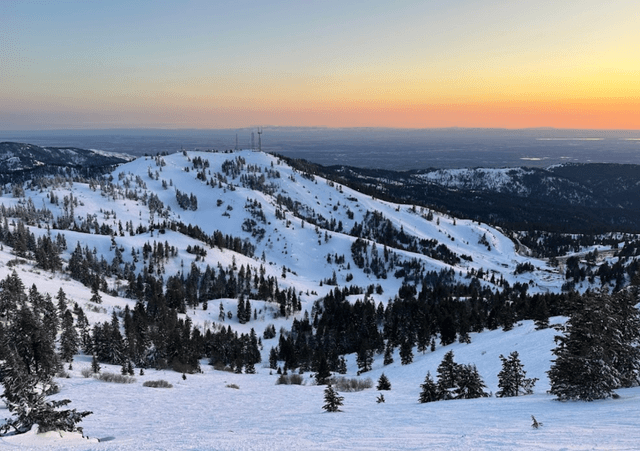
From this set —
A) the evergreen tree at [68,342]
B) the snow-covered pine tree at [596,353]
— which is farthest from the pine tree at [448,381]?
the evergreen tree at [68,342]

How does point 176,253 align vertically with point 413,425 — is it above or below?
below

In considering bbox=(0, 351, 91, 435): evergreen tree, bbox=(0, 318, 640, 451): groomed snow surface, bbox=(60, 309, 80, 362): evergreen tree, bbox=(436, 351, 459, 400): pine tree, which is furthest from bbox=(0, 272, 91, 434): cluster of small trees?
bbox=(436, 351, 459, 400): pine tree

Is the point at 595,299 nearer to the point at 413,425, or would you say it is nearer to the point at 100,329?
the point at 413,425

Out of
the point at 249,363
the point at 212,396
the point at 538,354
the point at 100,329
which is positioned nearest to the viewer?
the point at 212,396

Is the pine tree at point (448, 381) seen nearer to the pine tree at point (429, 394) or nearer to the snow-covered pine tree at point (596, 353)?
the pine tree at point (429, 394)

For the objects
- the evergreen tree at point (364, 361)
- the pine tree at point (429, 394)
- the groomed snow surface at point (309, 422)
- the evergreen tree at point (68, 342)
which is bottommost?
the evergreen tree at point (364, 361)

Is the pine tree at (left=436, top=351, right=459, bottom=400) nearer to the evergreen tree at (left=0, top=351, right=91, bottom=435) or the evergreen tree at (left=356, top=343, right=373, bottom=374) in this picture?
the evergreen tree at (left=0, top=351, right=91, bottom=435)

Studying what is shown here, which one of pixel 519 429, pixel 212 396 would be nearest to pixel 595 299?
pixel 519 429
